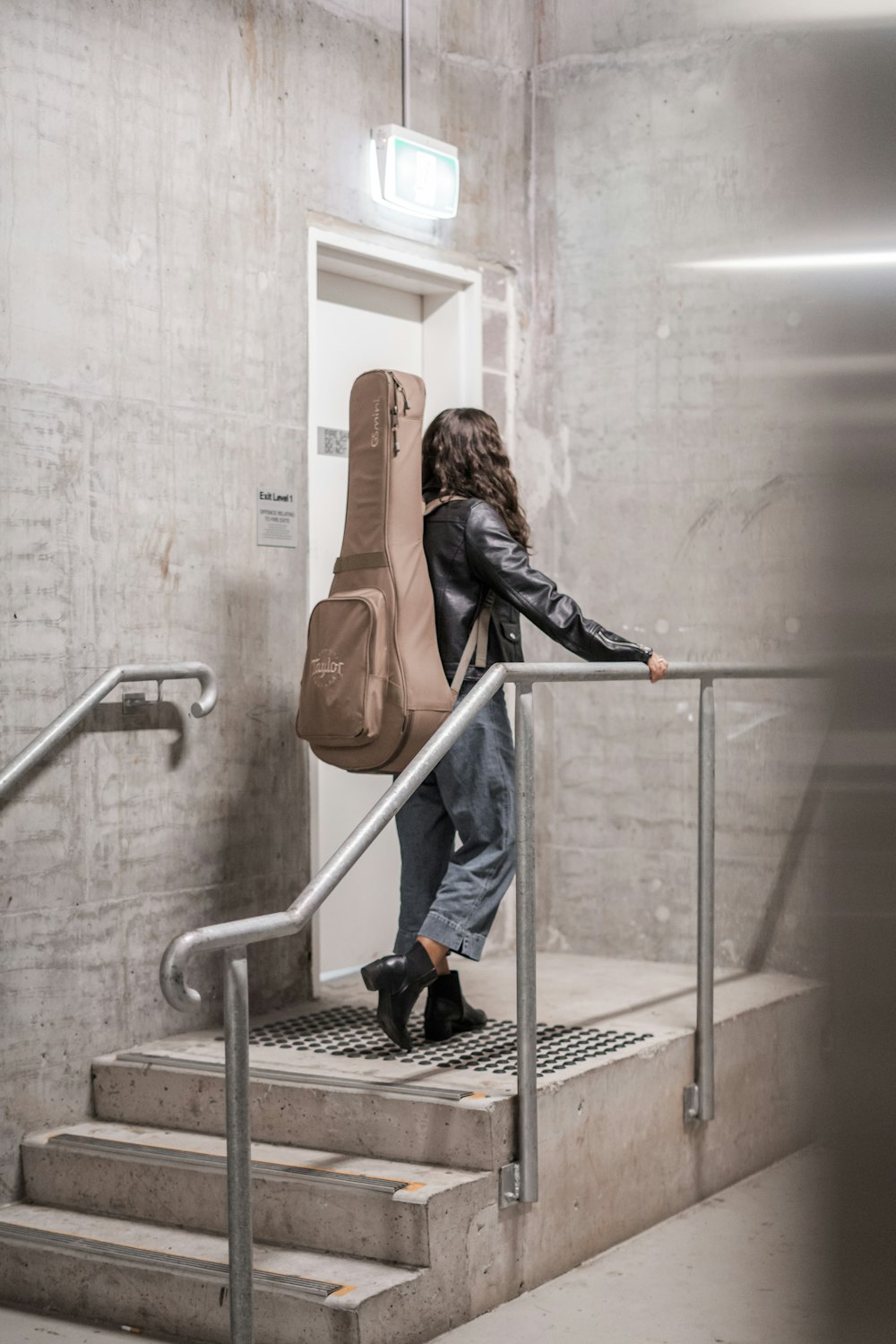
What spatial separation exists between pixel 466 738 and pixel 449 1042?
0.70m

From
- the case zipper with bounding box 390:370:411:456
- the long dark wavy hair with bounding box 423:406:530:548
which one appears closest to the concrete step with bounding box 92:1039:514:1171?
the long dark wavy hair with bounding box 423:406:530:548

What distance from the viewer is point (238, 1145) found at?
2.16 metres

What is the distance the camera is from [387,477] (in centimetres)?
318

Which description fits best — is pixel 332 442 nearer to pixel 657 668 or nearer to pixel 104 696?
pixel 104 696

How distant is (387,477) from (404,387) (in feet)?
0.73

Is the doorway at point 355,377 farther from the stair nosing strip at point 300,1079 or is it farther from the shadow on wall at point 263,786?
the stair nosing strip at point 300,1079

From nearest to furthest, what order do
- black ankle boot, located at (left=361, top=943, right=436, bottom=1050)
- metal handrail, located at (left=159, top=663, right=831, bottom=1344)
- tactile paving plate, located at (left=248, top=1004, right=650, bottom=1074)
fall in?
metal handrail, located at (left=159, top=663, right=831, bottom=1344), black ankle boot, located at (left=361, top=943, right=436, bottom=1050), tactile paving plate, located at (left=248, top=1004, right=650, bottom=1074)

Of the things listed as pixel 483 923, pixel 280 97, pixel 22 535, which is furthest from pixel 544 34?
pixel 483 923

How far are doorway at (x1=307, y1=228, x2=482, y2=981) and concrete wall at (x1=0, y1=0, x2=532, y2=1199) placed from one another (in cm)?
14

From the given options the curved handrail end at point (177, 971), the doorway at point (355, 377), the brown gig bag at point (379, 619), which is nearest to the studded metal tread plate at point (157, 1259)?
the curved handrail end at point (177, 971)

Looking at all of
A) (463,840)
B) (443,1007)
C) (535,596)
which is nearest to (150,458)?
(535,596)

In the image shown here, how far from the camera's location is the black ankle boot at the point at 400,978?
3068 millimetres

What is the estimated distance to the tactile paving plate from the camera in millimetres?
3189

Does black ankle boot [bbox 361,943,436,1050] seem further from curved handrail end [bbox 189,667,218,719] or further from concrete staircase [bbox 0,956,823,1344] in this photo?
curved handrail end [bbox 189,667,218,719]
